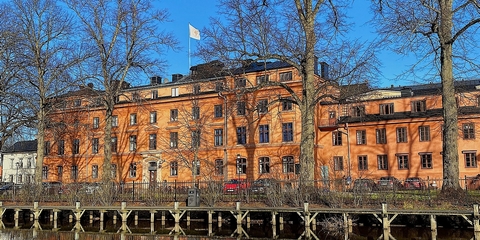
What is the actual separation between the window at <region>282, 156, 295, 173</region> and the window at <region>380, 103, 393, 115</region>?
474 inches

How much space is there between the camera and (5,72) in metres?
28.6

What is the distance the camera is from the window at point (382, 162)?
160ft

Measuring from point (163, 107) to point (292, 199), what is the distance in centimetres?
3173

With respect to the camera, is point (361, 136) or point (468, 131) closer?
point (468, 131)

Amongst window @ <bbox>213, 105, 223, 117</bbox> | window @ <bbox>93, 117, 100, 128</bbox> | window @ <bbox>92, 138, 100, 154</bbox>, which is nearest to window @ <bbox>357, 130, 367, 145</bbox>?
window @ <bbox>213, 105, 223, 117</bbox>

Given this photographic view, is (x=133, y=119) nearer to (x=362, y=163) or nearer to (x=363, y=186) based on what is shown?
(x=362, y=163)

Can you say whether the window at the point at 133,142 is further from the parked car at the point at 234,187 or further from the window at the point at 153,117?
the parked car at the point at 234,187

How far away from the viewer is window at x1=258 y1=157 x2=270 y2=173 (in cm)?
4775

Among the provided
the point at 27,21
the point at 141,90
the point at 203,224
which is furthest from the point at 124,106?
the point at 203,224

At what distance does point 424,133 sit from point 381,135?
4136 mm

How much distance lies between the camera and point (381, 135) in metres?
49.0

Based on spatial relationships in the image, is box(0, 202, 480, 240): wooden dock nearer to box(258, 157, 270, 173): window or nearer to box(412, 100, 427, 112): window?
box(258, 157, 270, 173): window

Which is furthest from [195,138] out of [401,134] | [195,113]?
[401,134]

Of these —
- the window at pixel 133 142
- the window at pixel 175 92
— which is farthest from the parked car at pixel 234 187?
the window at pixel 133 142
